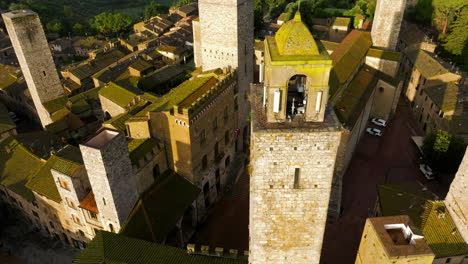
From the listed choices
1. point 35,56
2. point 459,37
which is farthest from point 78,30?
point 459,37

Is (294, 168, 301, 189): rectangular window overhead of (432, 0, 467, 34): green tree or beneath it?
overhead

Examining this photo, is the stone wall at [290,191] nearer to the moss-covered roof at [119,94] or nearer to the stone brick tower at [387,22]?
the moss-covered roof at [119,94]

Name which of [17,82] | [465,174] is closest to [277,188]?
[465,174]

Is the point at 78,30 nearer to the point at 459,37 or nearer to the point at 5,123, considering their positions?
the point at 5,123

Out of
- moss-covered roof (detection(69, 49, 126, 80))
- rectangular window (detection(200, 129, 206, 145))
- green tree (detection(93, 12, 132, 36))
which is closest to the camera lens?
rectangular window (detection(200, 129, 206, 145))

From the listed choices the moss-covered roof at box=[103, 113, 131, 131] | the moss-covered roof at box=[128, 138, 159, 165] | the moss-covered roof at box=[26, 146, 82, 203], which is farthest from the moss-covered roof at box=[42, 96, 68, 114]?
the moss-covered roof at box=[128, 138, 159, 165]

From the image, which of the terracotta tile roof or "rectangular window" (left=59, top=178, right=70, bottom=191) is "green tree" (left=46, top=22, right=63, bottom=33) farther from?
the terracotta tile roof

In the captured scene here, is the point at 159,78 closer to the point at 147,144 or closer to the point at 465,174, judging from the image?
the point at 147,144
